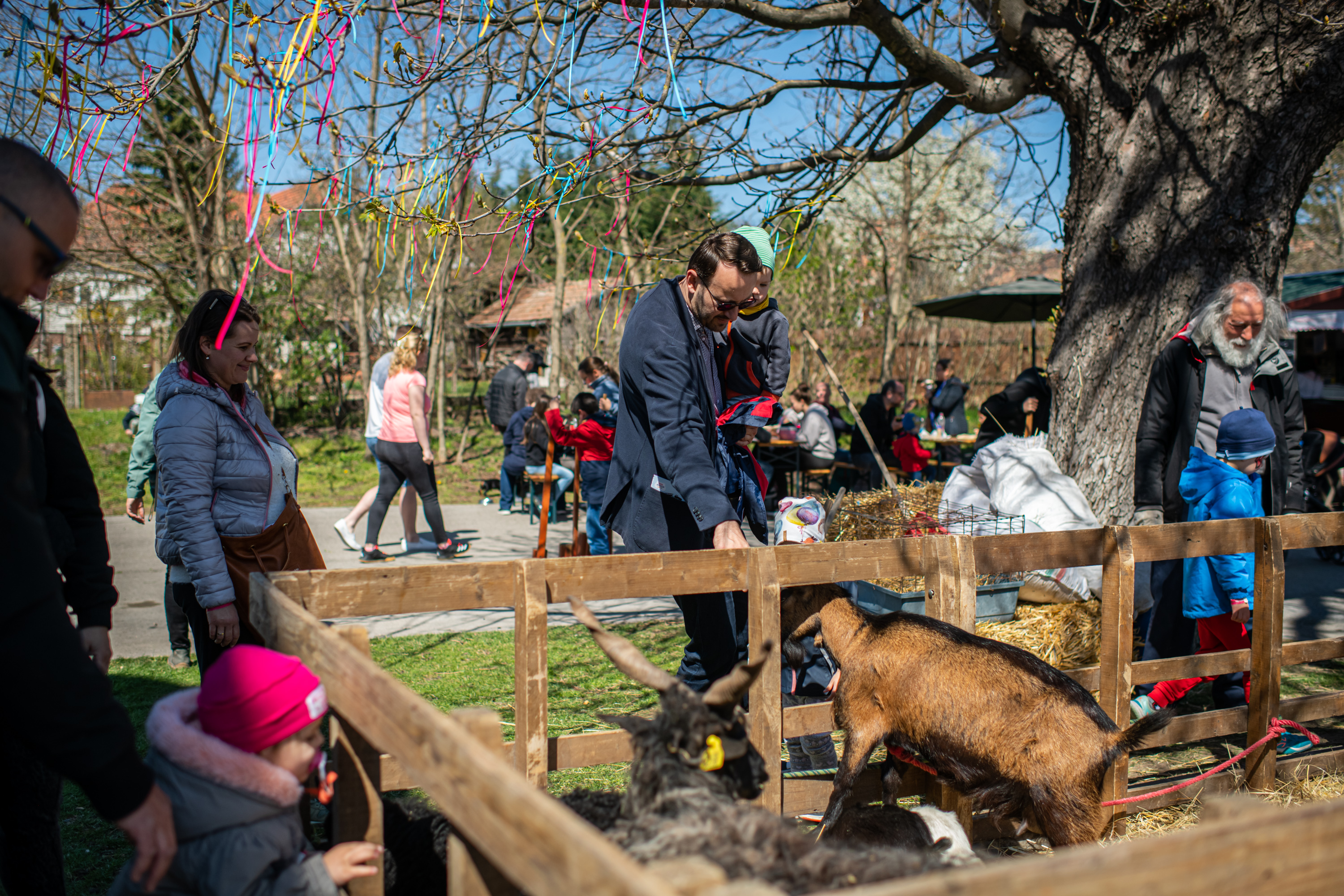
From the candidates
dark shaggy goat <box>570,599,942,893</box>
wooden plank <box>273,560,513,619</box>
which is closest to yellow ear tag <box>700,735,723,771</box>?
dark shaggy goat <box>570,599,942,893</box>

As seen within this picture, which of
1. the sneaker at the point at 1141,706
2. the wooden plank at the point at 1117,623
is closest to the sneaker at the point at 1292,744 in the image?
the sneaker at the point at 1141,706

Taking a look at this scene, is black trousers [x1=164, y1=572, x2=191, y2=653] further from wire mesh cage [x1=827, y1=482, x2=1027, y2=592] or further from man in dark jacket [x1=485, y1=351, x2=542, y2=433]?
man in dark jacket [x1=485, y1=351, x2=542, y2=433]

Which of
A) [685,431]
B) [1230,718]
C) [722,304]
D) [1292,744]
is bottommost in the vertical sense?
[1292,744]

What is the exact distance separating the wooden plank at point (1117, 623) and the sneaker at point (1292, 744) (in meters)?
1.22

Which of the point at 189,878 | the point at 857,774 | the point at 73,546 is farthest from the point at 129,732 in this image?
the point at 857,774

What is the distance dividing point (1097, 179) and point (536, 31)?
3820mm

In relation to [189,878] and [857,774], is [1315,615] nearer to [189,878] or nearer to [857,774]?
[857,774]

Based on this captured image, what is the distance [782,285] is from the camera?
65.3ft

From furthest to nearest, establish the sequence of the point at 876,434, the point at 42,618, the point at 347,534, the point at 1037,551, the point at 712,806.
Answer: the point at 876,434 < the point at 347,534 < the point at 1037,551 < the point at 712,806 < the point at 42,618

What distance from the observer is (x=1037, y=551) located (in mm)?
3352

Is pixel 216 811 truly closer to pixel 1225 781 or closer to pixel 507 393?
pixel 1225 781

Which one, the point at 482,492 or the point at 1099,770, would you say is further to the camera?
the point at 482,492

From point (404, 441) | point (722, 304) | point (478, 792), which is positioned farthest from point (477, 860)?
point (404, 441)

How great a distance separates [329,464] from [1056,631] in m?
12.1
